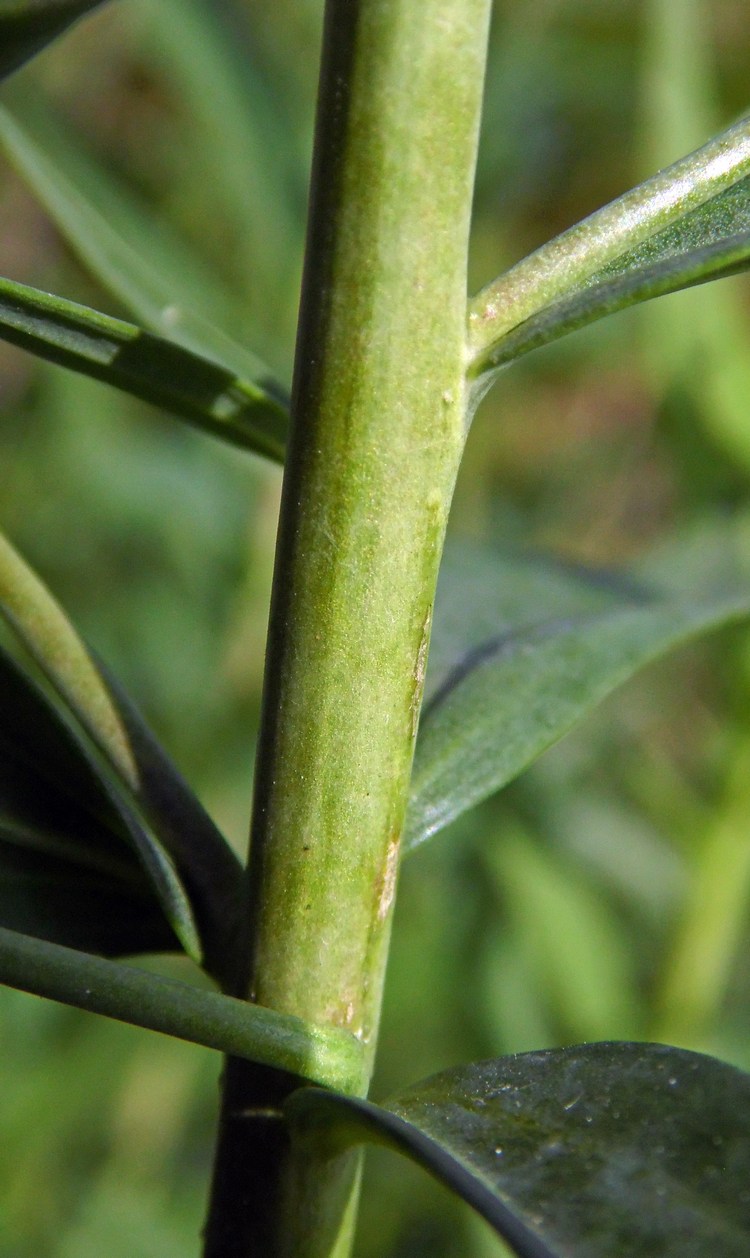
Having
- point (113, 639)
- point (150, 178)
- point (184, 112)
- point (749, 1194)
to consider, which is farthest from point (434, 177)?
point (150, 178)

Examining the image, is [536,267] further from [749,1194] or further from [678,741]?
[678,741]

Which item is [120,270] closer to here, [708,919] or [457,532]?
[457,532]

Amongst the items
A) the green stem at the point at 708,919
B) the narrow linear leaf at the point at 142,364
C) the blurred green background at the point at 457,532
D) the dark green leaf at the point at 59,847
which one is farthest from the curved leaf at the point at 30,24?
the green stem at the point at 708,919

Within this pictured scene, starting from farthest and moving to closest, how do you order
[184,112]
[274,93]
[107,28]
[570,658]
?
1. [107,28]
2. [184,112]
3. [274,93]
4. [570,658]

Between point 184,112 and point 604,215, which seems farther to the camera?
point 184,112

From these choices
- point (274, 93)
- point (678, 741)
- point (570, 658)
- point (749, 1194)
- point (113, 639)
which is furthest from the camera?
point (678, 741)

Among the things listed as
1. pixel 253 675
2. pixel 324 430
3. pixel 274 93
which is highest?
pixel 274 93

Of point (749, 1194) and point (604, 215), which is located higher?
point (604, 215)

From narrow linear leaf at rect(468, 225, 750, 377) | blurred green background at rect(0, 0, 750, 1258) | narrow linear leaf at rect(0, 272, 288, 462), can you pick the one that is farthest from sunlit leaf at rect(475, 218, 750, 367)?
blurred green background at rect(0, 0, 750, 1258)
